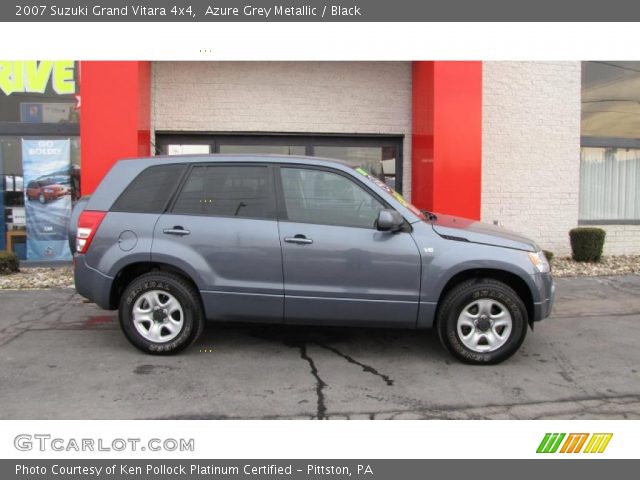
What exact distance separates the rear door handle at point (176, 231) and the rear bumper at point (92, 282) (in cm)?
70

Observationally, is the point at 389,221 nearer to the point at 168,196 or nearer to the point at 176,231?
the point at 176,231

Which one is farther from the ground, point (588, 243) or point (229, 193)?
point (229, 193)

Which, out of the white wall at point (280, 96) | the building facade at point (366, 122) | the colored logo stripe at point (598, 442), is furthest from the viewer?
the white wall at point (280, 96)

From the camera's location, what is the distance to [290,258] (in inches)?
173

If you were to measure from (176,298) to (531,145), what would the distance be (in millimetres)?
7857

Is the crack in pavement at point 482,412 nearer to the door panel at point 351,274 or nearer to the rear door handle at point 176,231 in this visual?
the door panel at point 351,274

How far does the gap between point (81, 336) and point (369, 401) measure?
10.8 ft

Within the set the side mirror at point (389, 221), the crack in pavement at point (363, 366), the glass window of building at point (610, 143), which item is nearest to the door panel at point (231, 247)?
the crack in pavement at point (363, 366)

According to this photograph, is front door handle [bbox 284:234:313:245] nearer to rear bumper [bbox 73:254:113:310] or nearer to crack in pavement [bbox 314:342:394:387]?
crack in pavement [bbox 314:342:394:387]

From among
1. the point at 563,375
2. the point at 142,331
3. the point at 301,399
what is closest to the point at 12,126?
the point at 142,331

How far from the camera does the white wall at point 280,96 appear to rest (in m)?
9.38

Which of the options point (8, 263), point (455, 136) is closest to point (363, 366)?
point (455, 136)

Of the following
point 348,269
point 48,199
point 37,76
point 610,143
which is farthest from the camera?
point 610,143

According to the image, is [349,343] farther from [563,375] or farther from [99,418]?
[99,418]
